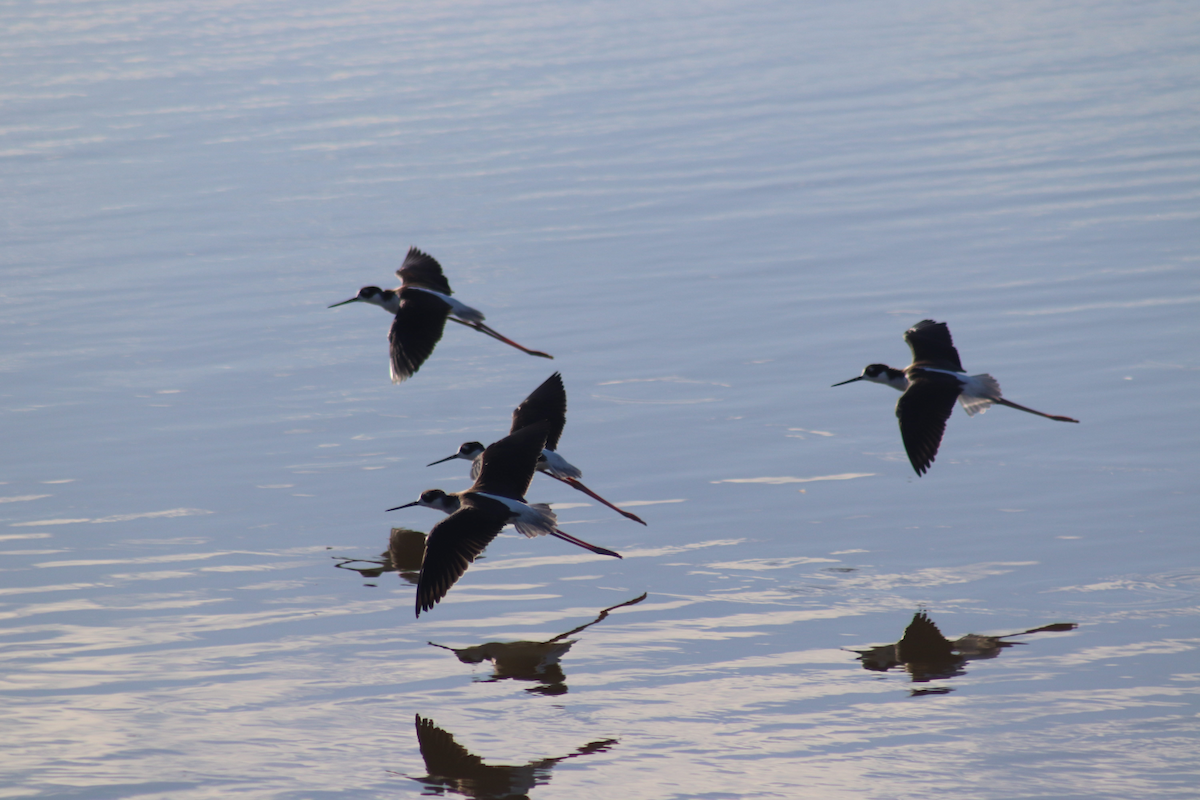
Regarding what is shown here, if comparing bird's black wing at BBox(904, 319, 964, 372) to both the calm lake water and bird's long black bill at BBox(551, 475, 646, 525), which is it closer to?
the calm lake water

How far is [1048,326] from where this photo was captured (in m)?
10.9

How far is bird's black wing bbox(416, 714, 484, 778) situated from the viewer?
244 inches

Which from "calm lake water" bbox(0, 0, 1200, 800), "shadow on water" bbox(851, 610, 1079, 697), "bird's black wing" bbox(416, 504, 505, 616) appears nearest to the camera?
"calm lake water" bbox(0, 0, 1200, 800)

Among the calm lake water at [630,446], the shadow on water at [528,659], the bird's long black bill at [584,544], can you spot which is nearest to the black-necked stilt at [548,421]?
the calm lake water at [630,446]

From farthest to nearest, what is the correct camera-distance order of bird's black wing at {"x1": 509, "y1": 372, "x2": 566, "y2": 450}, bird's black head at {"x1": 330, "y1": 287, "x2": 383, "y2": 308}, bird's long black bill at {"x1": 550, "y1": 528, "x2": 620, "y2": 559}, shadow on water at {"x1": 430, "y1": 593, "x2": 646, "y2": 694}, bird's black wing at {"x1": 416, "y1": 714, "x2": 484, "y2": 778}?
bird's black head at {"x1": 330, "y1": 287, "x2": 383, "y2": 308} < bird's black wing at {"x1": 509, "y1": 372, "x2": 566, "y2": 450} < bird's long black bill at {"x1": 550, "y1": 528, "x2": 620, "y2": 559} < shadow on water at {"x1": 430, "y1": 593, "x2": 646, "y2": 694} < bird's black wing at {"x1": 416, "y1": 714, "x2": 484, "y2": 778}

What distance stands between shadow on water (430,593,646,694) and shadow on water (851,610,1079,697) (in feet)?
4.54

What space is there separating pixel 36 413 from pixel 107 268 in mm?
3651

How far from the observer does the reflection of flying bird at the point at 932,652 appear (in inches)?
264

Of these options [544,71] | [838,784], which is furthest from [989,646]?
[544,71]

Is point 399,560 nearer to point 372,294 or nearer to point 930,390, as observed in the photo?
point 372,294

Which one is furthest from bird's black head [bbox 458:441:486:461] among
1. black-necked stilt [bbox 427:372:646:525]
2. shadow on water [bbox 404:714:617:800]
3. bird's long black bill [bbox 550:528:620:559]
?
shadow on water [bbox 404:714:617:800]

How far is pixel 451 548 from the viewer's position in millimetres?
7457

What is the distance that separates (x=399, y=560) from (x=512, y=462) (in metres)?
0.86

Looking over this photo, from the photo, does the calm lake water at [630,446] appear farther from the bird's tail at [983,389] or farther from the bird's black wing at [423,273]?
the bird's black wing at [423,273]
